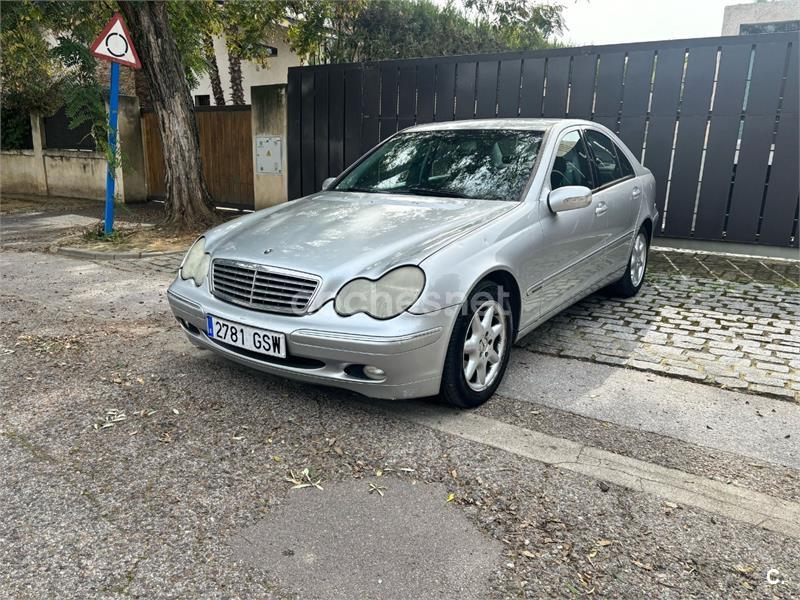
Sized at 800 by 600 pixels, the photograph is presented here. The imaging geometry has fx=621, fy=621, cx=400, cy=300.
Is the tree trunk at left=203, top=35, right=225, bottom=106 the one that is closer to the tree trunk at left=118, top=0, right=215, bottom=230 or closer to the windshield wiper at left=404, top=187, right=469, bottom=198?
the tree trunk at left=118, top=0, right=215, bottom=230

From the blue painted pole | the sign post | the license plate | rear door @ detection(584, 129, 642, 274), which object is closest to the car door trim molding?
rear door @ detection(584, 129, 642, 274)

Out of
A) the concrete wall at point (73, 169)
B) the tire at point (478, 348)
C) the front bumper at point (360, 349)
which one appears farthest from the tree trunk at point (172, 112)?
the tire at point (478, 348)

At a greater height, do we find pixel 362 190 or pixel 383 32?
pixel 383 32

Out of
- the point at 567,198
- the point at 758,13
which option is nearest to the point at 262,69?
the point at 758,13

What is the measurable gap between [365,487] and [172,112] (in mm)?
7967

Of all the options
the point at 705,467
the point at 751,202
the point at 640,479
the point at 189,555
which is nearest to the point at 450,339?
the point at 640,479

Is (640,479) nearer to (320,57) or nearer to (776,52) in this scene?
(776,52)

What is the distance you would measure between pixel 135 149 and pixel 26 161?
423 cm

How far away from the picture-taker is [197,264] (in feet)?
12.5

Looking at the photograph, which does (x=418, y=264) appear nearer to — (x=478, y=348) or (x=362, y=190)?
(x=478, y=348)

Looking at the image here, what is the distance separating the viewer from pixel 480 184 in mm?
4168

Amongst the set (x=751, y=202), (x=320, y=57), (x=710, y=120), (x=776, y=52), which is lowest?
(x=751, y=202)

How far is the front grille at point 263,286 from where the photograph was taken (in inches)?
126

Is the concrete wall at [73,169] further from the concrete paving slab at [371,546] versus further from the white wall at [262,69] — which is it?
the concrete paving slab at [371,546]
